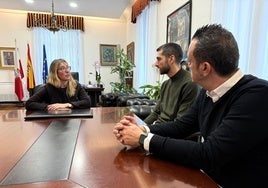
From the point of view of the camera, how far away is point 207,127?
91 cm

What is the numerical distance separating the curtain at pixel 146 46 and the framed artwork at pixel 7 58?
11.4 ft

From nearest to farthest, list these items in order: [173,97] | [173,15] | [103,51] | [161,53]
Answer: [173,97]
[161,53]
[173,15]
[103,51]

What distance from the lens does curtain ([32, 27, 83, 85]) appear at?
5691 millimetres

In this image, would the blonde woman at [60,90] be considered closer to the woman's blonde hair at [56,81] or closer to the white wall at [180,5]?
the woman's blonde hair at [56,81]

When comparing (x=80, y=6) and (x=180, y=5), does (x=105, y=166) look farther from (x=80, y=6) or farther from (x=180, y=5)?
(x=80, y=6)

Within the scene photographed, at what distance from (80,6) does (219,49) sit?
16.3ft

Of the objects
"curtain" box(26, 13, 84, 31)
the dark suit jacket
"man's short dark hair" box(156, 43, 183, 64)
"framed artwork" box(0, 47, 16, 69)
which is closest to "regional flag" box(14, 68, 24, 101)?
"framed artwork" box(0, 47, 16, 69)

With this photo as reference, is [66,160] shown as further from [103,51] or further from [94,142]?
[103,51]

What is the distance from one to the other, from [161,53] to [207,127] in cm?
110

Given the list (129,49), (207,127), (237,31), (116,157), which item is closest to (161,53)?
(237,31)

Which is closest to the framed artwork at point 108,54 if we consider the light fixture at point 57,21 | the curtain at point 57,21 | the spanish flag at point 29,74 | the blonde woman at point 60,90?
the curtain at point 57,21

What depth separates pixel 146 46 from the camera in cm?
423

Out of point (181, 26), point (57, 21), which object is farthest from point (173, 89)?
point (57, 21)

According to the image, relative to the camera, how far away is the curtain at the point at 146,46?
151 inches
